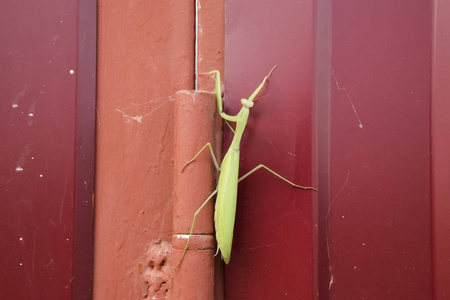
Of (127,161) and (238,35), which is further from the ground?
(238,35)

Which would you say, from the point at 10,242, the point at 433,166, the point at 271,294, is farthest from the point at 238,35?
the point at 10,242

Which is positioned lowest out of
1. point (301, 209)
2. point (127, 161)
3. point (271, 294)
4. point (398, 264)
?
point (271, 294)

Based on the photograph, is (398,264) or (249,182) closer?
(398,264)

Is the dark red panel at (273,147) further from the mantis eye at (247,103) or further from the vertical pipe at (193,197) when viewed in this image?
the vertical pipe at (193,197)

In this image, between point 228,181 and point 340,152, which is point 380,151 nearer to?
point 340,152

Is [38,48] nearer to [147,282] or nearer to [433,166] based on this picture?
[147,282]

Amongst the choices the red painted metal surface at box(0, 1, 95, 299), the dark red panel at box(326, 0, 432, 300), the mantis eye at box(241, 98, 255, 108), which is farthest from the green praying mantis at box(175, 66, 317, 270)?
the red painted metal surface at box(0, 1, 95, 299)
